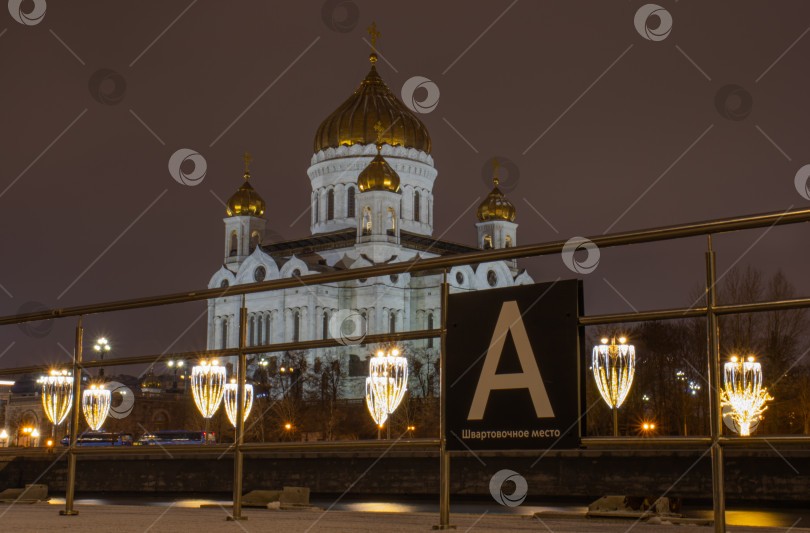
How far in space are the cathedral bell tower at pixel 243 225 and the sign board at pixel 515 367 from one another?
259 ft

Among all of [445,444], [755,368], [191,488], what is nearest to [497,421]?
[445,444]

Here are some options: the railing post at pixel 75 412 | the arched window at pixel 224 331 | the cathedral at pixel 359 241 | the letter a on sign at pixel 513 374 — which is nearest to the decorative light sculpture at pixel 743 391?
the railing post at pixel 75 412

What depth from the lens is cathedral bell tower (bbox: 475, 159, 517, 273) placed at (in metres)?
86.6

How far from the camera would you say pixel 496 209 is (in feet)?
286

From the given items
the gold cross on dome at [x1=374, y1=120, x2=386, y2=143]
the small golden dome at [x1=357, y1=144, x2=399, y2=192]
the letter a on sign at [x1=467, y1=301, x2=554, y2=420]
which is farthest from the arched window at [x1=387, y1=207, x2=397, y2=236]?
the letter a on sign at [x1=467, y1=301, x2=554, y2=420]

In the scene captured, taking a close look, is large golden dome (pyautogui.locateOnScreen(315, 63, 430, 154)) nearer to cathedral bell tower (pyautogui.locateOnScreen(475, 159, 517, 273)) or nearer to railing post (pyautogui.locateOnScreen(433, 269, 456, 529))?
cathedral bell tower (pyautogui.locateOnScreen(475, 159, 517, 273))

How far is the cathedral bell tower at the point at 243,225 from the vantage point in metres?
84.7

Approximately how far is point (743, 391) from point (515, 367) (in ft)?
86.3

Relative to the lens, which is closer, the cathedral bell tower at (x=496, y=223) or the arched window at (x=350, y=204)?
the arched window at (x=350, y=204)

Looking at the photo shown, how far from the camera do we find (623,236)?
5617 mm

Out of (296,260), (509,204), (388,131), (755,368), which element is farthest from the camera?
(509,204)

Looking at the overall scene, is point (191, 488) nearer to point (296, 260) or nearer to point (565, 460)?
point (565, 460)

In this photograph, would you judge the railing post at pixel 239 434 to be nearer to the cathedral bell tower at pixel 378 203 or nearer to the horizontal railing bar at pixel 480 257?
the horizontal railing bar at pixel 480 257

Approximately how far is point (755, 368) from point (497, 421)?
1095 inches
